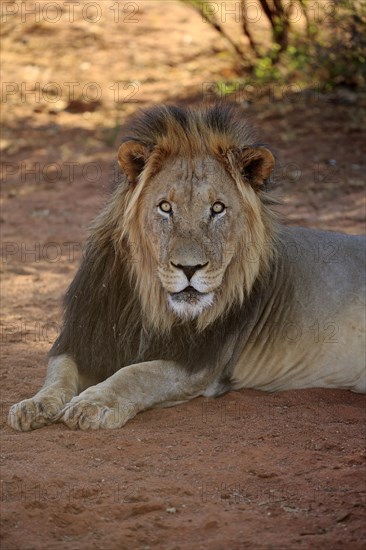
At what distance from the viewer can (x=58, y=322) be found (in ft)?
20.3

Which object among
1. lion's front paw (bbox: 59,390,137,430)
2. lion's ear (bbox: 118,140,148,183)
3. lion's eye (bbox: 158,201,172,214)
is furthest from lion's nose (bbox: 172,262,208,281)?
lion's front paw (bbox: 59,390,137,430)

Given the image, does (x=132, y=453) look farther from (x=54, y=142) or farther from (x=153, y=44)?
(x=153, y=44)

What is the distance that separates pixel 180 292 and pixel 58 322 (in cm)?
201

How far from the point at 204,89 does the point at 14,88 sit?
7.29 ft

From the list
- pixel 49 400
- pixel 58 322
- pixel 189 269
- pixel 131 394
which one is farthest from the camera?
pixel 58 322

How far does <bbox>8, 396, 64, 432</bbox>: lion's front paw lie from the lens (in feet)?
14.1

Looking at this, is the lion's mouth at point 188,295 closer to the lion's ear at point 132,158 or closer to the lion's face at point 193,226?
the lion's face at point 193,226

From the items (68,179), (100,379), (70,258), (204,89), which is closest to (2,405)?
(100,379)

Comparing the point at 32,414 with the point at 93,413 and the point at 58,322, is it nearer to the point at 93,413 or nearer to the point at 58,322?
the point at 93,413

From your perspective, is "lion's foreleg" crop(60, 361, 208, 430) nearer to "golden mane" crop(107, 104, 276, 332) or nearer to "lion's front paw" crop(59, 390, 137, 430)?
"lion's front paw" crop(59, 390, 137, 430)

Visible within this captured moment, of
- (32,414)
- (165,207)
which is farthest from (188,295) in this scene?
(32,414)

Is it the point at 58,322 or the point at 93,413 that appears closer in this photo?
the point at 93,413

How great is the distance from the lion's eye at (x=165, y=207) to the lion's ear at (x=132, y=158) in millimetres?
212

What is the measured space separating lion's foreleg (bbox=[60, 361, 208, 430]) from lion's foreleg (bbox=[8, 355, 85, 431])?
73mm
